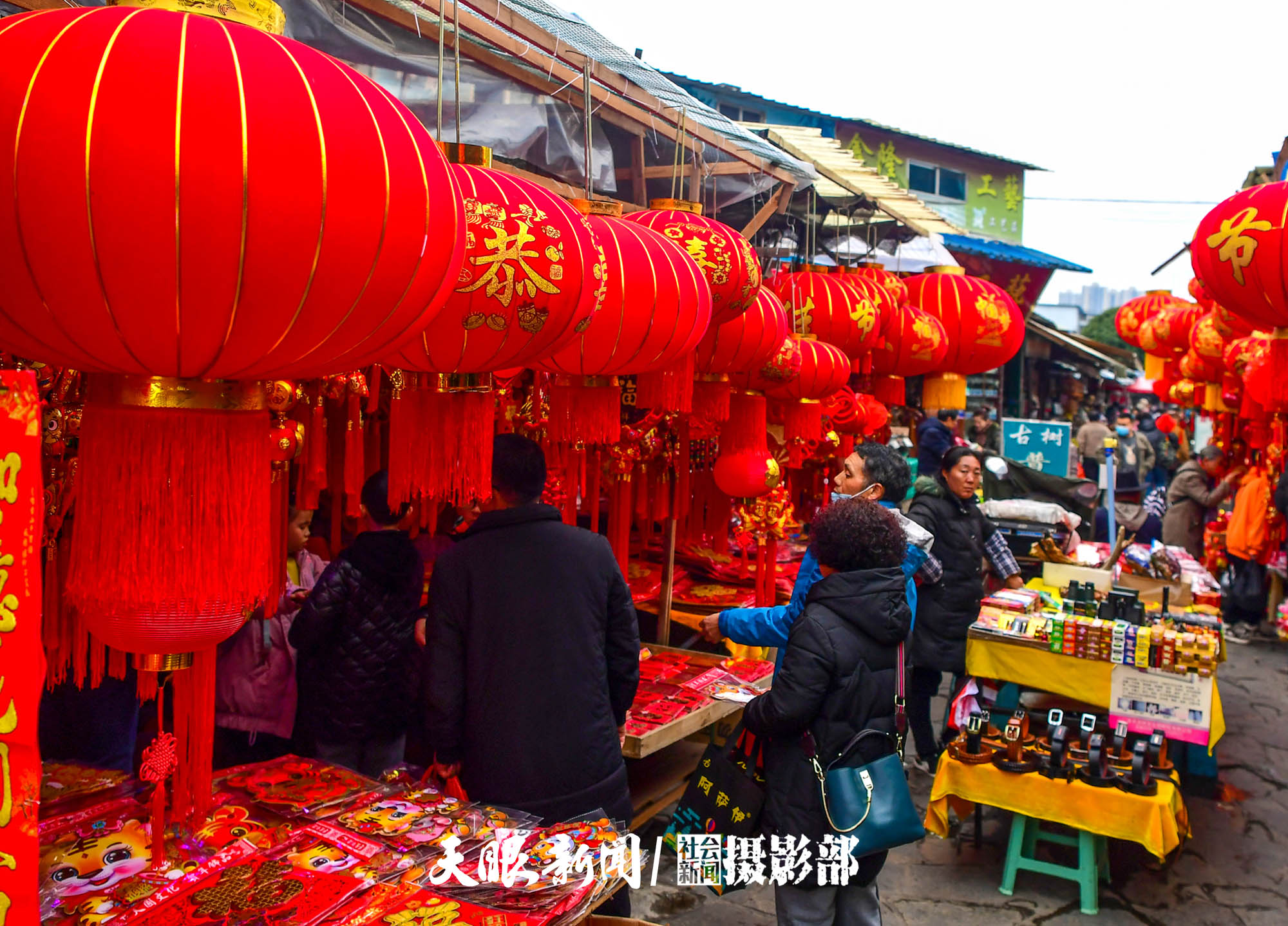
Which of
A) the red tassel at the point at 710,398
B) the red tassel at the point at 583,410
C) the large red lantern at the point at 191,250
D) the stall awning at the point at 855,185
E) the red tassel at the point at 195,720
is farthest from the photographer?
the stall awning at the point at 855,185

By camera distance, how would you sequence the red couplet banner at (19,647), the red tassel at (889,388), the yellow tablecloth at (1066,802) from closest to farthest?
the red couplet banner at (19,647) < the yellow tablecloth at (1066,802) < the red tassel at (889,388)

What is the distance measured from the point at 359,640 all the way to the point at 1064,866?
9.90 ft

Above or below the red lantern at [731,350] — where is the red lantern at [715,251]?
above

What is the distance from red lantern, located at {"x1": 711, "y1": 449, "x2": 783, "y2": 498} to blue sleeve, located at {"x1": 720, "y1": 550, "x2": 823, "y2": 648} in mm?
837

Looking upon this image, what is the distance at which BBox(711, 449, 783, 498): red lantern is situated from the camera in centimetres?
418

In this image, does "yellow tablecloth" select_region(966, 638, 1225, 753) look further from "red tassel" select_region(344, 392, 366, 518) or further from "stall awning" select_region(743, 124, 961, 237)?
"red tassel" select_region(344, 392, 366, 518)

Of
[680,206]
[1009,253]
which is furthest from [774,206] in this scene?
[1009,253]

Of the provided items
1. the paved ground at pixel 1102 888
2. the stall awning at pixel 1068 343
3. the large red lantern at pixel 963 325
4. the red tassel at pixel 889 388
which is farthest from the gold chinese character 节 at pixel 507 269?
the stall awning at pixel 1068 343

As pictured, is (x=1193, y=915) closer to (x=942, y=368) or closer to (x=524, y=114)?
(x=942, y=368)

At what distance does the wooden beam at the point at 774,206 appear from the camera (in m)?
4.80

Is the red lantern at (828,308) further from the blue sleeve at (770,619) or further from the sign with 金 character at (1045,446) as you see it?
the sign with 金 character at (1045,446)

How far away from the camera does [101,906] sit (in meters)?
1.96

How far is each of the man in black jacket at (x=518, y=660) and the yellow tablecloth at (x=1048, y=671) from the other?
2.65 metres

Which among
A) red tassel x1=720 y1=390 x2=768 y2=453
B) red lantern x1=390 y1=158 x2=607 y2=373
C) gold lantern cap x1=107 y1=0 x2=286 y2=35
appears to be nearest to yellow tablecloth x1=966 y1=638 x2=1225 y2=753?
red tassel x1=720 y1=390 x2=768 y2=453
